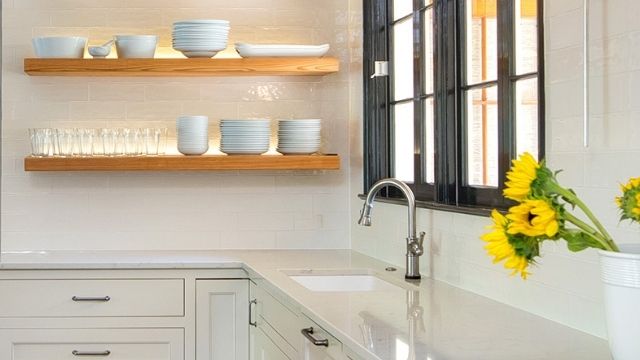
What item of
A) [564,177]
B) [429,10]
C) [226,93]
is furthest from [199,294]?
[564,177]

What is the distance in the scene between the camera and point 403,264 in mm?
4324

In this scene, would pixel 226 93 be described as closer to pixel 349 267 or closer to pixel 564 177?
pixel 349 267

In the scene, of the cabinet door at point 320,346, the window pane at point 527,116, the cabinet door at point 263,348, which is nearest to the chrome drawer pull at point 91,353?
the cabinet door at point 263,348

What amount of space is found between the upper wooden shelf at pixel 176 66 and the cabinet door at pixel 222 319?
41.2 inches

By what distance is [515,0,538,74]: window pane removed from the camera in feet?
10.3

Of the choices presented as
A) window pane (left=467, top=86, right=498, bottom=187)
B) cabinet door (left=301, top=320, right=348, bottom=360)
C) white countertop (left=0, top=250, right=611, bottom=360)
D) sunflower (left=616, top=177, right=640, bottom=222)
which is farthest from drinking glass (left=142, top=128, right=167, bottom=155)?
sunflower (left=616, top=177, right=640, bottom=222)

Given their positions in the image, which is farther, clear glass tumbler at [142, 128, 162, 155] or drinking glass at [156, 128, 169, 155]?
drinking glass at [156, 128, 169, 155]

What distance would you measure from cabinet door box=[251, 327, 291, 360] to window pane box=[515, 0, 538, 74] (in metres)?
1.25

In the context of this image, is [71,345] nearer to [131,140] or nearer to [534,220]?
[131,140]

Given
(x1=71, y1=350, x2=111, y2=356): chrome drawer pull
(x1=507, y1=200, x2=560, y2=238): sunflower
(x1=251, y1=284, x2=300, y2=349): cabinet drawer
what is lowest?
(x1=71, y1=350, x2=111, y2=356): chrome drawer pull

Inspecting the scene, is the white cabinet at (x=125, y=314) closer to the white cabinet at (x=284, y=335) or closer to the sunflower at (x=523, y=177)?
the white cabinet at (x=284, y=335)

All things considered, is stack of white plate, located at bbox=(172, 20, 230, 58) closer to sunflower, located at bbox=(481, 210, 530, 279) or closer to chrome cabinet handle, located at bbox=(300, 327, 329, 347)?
chrome cabinet handle, located at bbox=(300, 327, 329, 347)

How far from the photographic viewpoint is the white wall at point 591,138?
2.40 meters

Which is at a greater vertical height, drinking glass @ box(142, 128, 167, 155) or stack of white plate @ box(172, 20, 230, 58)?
stack of white plate @ box(172, 20, 230, 58)
